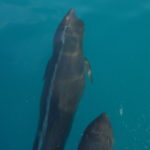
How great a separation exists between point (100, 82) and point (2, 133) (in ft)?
10.0

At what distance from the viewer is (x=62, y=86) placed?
9781 mm

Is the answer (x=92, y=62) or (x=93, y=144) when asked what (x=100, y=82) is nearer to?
(x=92, y=62)

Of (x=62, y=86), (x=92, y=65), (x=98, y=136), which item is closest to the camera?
(x=98, y=136)

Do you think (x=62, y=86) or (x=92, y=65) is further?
(x=92, y=65)

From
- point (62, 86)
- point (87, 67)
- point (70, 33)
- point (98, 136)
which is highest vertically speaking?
point (70, 33)

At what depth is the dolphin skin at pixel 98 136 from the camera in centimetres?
879

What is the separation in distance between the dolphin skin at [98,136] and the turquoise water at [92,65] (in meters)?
2.19

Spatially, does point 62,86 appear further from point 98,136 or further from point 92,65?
point 92,65

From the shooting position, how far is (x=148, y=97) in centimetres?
1206

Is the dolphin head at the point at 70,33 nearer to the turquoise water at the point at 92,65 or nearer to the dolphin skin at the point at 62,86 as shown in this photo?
the dolphin skin at the point at 62,86

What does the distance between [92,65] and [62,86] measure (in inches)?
115

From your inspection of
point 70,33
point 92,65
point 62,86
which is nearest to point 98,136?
point 62,86

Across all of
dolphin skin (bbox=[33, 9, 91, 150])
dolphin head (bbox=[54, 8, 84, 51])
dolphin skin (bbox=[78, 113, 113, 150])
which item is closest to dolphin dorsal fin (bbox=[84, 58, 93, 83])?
dolphin skin (bbox=[33, 9, 91, 150])

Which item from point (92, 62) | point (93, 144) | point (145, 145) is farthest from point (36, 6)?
point (93, 144)
